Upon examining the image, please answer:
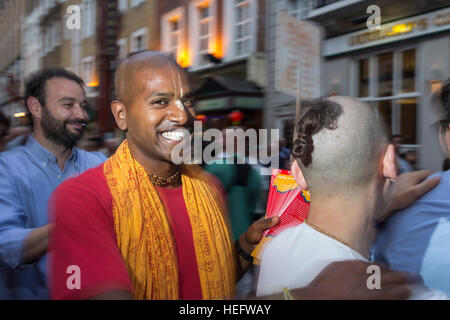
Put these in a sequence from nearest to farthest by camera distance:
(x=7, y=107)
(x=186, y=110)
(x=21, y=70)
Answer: (x=186, y=110), (x=21, y=70), (x=7, y=107)

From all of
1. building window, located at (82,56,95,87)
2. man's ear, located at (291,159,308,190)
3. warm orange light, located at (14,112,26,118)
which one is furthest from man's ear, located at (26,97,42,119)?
man's ear, located at (291,159,308,190)

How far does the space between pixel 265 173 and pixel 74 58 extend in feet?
4.30

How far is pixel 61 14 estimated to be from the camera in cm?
151

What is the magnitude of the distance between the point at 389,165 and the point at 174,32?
1.02 metres

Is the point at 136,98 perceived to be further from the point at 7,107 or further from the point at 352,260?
the point at 7,107

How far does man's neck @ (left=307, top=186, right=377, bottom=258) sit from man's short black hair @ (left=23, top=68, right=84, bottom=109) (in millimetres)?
1148

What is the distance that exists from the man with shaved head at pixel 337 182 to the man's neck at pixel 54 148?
109cm

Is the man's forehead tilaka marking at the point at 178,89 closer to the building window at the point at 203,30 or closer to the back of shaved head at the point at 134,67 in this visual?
the back of shaved head at the point at 134,67

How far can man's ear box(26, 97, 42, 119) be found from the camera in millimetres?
1619

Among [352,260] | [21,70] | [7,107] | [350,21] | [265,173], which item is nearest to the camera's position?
[352,260]

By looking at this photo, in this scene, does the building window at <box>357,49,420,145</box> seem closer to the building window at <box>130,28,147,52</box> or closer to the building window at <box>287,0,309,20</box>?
the building window at <box>287,0,309,20</box>
